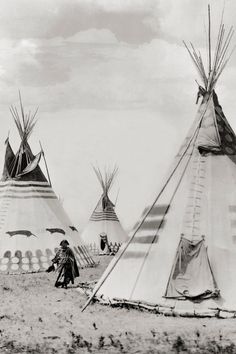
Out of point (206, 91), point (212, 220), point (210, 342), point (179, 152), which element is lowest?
point (210, 342)

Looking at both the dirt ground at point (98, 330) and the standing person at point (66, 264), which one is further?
the standing person at point (66, 264)

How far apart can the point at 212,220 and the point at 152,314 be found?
1.98m

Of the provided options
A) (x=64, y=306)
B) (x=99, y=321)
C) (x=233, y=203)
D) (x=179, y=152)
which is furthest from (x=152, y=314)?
(x=179, y=152)

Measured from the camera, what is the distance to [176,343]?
7.02m

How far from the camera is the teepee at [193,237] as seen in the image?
9.23 m

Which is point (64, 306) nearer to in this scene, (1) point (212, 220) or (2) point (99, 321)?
(2) point (99, 321)

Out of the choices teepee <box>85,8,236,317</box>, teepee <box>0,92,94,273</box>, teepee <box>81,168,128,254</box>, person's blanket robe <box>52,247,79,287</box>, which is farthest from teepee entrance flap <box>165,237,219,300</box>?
teepee <box>81,168,128,254</box>

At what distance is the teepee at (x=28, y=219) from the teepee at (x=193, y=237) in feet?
18.7

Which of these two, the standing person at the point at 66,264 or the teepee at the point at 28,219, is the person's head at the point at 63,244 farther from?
the teepee at the point at 28,219

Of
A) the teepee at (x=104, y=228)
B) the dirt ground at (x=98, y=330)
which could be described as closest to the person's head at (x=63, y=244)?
the dirt ground at (x=98, y=330)

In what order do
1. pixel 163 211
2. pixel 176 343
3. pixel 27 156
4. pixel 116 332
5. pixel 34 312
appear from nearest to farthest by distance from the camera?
pixel 176 343
pixel 116 332
pixel 34 312
pixel 163 211
pixel 27 156

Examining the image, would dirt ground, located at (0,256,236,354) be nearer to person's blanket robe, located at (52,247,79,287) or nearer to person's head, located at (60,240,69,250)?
person's blanket robe, located at (52,247,79,287)

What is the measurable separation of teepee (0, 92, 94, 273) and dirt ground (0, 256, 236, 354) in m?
4.93

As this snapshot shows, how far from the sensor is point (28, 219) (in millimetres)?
16422
